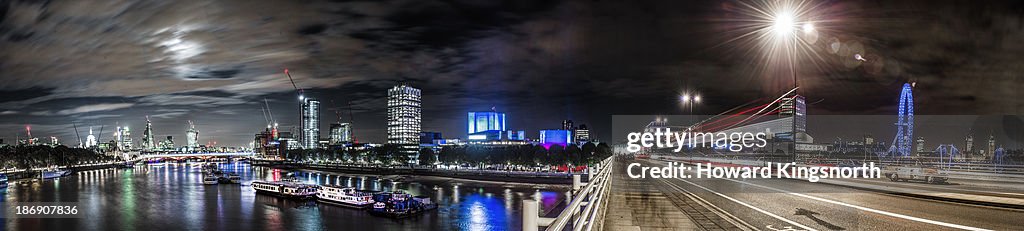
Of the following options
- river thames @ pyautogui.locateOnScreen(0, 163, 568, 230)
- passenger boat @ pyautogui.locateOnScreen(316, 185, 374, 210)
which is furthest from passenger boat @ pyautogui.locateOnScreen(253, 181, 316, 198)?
passenger boat @ pyautogui.locateOnScreen(316, 185, 374, 210)

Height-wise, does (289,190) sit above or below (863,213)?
below

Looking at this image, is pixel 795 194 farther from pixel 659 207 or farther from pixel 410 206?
pixel 410 206

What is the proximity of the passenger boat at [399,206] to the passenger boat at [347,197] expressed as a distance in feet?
11.8

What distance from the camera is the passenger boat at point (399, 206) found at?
2534 inches

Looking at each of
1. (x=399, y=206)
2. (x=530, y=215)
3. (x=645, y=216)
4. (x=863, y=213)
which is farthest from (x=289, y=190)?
(x=530, y=215)

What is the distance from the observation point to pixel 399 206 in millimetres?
65125

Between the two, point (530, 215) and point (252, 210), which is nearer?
point (530, 215)

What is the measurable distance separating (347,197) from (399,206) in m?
13.0

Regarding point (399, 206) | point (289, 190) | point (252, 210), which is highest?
point (399, 206)

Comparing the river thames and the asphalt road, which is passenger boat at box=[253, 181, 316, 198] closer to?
the river thames

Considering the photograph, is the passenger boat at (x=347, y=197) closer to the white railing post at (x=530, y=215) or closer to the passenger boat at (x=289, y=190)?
the passenger boat at (x=289, y=190)

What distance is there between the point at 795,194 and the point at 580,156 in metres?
103

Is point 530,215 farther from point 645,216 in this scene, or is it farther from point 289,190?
point 289,190

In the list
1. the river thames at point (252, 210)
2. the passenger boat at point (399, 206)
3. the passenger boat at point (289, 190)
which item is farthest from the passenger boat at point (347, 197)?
the passenger boat at point (399, 206)
